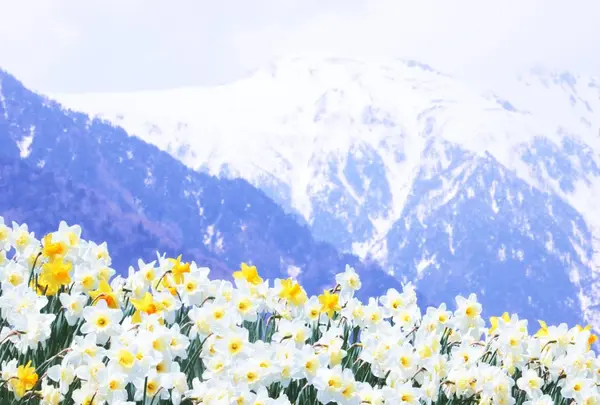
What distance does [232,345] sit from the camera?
15.4ft

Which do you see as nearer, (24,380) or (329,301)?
(24,380)

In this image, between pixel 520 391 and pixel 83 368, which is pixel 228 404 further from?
pixel 520 391

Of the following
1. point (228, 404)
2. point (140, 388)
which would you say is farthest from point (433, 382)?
point (140, 388)

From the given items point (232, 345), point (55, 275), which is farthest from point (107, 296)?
point (232, 345)

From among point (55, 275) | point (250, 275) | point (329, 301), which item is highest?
point (55, 275)

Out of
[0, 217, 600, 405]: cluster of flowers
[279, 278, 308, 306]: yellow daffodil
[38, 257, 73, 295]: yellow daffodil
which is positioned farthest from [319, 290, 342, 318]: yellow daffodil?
[38, 257, 73, 295]: yellow daffodil

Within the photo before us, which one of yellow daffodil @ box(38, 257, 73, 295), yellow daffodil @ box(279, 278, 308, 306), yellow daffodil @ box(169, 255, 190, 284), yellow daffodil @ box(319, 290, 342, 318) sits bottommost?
yellow daffodil @ box(319, 290, 342, 318)

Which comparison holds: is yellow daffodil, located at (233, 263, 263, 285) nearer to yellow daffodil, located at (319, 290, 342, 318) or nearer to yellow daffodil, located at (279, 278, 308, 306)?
yellow daffodil, located at (279, 278, 308, 306)

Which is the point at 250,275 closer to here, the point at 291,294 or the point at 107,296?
the point at 291,294

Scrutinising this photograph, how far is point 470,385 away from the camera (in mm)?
5469

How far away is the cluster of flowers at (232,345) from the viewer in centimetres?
425

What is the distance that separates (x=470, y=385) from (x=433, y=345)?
382 millimetres

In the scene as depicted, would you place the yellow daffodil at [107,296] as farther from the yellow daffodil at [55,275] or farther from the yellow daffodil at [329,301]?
the yellow daffodil at [329,301]

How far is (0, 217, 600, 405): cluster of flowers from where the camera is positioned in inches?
167
